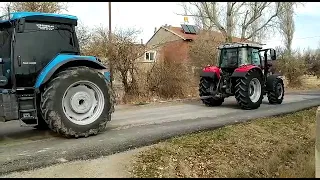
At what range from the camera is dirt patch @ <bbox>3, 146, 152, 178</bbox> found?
4785 mm

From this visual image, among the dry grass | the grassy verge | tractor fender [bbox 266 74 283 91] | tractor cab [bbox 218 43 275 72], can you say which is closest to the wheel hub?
the grassy verge

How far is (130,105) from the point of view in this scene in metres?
14.1

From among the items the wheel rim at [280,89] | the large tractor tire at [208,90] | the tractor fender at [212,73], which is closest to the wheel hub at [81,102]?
the tractor fender at [212,73]

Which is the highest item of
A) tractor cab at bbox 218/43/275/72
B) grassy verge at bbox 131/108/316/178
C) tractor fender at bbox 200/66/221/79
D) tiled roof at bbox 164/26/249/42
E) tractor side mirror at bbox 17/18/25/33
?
tiled roof at bbox 164/26/249/42

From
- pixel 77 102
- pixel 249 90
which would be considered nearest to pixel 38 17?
pixel 77 102

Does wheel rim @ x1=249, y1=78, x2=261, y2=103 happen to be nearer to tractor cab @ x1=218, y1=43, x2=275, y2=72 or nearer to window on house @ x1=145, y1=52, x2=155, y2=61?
tractor cab @ x1=218, y1=43, x2=275, y2=72

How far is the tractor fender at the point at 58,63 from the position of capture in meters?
6.75

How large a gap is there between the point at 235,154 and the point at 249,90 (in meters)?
6.02

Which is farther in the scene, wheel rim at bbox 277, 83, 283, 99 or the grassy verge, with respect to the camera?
wheel rim at bbox 277, 83, 283, 99

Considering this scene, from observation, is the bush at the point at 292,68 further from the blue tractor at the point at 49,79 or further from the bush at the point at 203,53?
the blue tractor at the point at 49,79

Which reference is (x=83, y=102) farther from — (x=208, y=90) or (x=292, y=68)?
(x=292, y=68)

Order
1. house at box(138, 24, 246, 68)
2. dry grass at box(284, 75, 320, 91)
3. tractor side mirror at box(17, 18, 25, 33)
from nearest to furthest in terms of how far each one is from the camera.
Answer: tractor side mirror at box(17, 18, 25, 33)
house at box(138, 24, 246, 68)
dry grass at box(284, 75, 320, 91)

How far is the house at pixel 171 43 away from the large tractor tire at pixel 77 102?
27.6 ft

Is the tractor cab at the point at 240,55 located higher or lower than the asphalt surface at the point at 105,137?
higher
